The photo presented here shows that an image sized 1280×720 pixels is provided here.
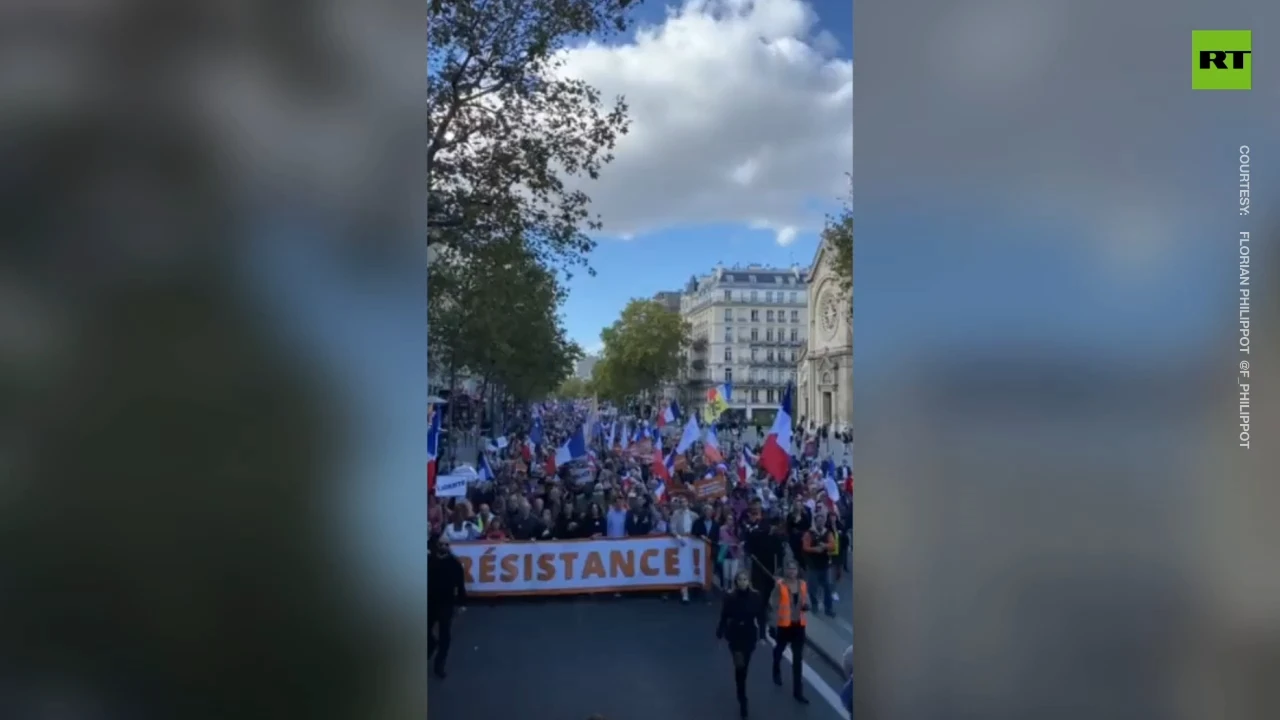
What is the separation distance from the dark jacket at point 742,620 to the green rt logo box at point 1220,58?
1949 millimetres

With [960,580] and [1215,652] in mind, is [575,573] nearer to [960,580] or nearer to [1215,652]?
[960,580]

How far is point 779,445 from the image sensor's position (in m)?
2.09

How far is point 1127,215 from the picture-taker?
2.03m

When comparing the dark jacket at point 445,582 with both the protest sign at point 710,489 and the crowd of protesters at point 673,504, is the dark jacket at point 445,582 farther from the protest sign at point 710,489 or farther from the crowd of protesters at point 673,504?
the protest sign at point 710,489

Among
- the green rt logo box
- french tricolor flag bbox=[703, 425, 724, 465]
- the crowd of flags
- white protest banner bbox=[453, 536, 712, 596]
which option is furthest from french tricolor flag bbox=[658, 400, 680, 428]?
the green rt logo box

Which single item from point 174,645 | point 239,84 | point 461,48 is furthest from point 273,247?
point 174,645

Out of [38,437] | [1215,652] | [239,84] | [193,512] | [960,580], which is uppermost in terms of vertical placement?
[239,84]

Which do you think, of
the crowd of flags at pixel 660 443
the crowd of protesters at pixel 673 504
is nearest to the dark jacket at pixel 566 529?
the crowd of protesters at pixel 673 504

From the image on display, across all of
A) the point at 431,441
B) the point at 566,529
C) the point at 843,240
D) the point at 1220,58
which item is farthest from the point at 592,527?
the point at 1220,58

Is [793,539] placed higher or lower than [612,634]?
higher

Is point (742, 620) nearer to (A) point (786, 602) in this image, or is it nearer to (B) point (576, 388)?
(A) point (786, 602)

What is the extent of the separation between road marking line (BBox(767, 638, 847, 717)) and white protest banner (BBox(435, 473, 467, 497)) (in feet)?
3.23

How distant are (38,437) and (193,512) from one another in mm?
475

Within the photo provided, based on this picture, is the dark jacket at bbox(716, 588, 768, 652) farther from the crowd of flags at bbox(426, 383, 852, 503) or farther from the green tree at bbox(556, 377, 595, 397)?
the green tree at bbox(556, 377, 595, 397)
